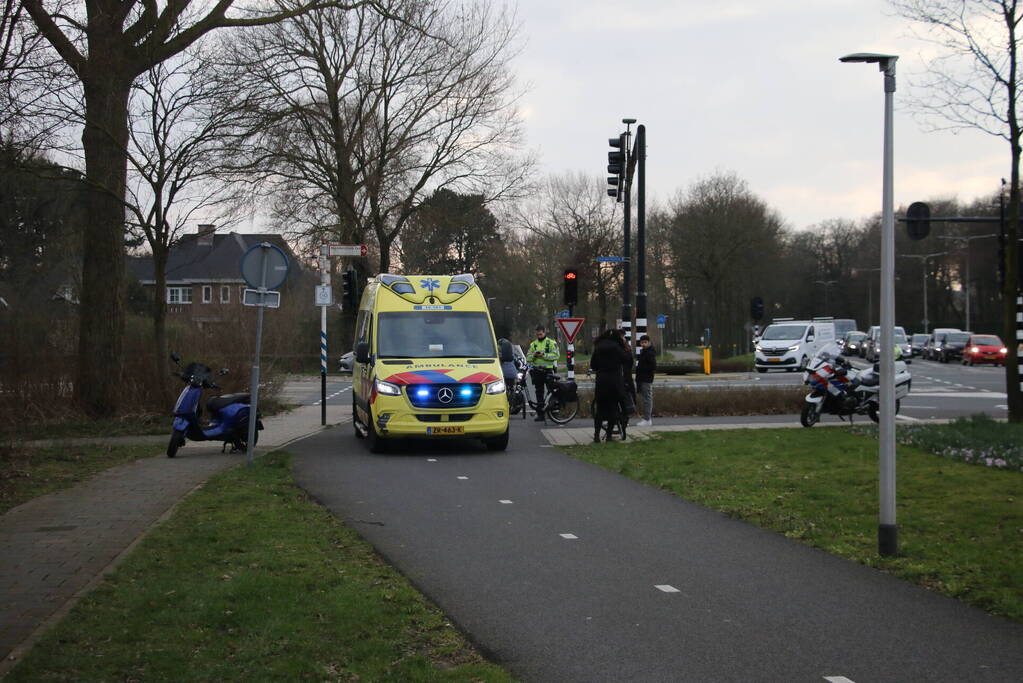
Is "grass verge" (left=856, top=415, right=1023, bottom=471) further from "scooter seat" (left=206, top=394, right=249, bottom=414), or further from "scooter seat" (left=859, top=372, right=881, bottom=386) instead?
"scooter seat" (left=206, top=394, right=249, bottom=414)

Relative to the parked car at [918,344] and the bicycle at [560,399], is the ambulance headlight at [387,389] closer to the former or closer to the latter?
the bicycle at [560,399]

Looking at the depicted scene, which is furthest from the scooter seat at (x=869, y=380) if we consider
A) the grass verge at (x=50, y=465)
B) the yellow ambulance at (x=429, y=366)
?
the grass verge at (x=50, y=465)

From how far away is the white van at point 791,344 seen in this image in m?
44.8

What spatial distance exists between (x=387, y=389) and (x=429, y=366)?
0.74 m

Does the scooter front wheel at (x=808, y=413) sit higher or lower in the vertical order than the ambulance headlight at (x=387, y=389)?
lower

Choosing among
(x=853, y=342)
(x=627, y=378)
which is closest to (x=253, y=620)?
(x=627, y=378)

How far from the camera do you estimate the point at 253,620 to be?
5.83 m

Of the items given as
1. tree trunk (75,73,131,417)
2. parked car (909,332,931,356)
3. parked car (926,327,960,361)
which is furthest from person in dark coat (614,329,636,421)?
parked car (909,332,931,356)

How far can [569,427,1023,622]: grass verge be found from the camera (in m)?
7.41

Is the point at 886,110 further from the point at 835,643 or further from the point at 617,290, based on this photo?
the point at 617,290

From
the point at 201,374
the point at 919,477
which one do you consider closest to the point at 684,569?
the point at 919,477

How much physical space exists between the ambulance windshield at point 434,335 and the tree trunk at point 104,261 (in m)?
5.72

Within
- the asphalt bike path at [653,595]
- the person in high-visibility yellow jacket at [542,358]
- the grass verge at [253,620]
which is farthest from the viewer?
the person in high-visibility yellow jacket at [542,358]

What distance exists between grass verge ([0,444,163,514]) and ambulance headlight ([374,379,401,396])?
3384 millimetres
